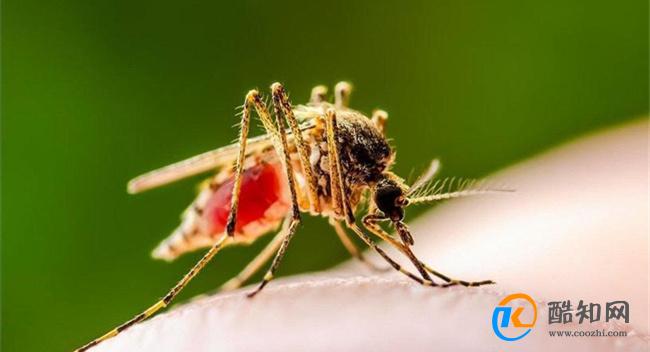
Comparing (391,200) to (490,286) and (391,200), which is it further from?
(490,286)

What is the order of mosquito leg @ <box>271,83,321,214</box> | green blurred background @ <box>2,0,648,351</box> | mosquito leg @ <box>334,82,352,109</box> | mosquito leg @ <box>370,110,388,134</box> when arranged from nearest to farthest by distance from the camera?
mosquito leg @ <box>271,83,321,214</box>
mosquito leg @ <box>370,110,388,134</box>
mosquito leg @ <box>334,82,352,109</box>
green blurred background @ <box>2,0,648,351</box>

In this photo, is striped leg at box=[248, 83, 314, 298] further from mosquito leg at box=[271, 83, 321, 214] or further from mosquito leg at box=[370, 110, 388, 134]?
mosquito leg at box=[370, 110, 388, 134]

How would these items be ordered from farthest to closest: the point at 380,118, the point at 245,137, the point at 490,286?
the point at 380,118
the point at 245,137
the point at 490,286

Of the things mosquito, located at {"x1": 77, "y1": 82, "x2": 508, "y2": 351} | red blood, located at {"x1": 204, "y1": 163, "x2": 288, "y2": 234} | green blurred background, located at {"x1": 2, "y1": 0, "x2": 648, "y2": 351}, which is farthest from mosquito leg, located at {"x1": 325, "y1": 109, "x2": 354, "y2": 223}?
green blurred background, located at {"x1": 2, "y1": 0, "x2": 648, "y2": 351}

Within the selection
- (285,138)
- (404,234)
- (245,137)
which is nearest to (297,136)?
(285,138)

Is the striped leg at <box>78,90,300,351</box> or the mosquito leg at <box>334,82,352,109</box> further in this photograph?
the mosquito leg at <box>334,82,352,109</box>

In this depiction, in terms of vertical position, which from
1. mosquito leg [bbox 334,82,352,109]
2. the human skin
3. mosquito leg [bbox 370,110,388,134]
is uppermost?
mosquito leg [bbox 334,82,352,109]

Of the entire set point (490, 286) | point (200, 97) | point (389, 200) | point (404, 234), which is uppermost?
point (200, 97)
